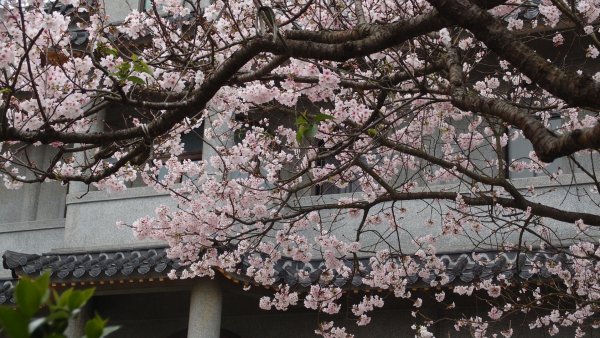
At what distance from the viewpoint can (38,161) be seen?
45.1 feet

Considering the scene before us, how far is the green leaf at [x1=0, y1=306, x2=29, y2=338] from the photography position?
1867 millimetres

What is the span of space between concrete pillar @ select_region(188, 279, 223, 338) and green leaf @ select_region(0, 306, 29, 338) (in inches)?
330

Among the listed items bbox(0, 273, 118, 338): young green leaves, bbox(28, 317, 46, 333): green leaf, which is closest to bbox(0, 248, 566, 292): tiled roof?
bbox(0, 273, 118, 338): young green leaves

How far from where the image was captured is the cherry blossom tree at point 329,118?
17.0 feet

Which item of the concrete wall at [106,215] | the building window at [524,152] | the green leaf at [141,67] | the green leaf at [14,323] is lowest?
the green leaf at [14,323]

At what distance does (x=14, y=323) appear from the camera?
6.15 ft

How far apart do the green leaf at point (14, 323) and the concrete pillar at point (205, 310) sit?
27.5 feet


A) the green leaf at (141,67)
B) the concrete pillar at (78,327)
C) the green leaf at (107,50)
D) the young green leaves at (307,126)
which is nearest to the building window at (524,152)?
the concrete pillar at (78,327)

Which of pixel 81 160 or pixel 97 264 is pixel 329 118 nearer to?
pixel 97 264

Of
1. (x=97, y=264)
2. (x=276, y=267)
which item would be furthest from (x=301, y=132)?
(x=97, y=264)

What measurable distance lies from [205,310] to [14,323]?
841 cm

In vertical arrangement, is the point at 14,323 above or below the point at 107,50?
below

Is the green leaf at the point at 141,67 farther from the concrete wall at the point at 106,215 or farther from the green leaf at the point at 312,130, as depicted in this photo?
the concrete wall at the point at 106,215

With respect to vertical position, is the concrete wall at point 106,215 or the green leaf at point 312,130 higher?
the concrete wall at point 106,215
